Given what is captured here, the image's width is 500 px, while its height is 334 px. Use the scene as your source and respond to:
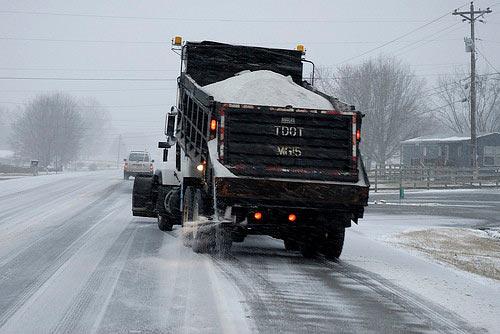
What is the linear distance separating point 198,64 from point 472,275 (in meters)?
6.33

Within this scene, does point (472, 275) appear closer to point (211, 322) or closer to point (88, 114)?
point (211, 322)

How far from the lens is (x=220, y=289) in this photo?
310 inches

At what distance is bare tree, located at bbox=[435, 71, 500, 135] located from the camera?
88.6 meters

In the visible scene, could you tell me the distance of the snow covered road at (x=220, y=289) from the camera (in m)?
6.37

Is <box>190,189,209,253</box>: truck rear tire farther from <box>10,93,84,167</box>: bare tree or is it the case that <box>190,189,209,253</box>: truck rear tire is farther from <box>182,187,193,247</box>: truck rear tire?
<box>10,93,84,167</box>: bare tree

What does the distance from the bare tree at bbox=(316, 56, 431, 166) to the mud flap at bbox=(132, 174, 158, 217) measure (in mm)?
48020

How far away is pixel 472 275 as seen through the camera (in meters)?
10.3

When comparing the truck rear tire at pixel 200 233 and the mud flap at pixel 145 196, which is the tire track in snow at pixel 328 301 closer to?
the truck rear tire at pixel 200 233

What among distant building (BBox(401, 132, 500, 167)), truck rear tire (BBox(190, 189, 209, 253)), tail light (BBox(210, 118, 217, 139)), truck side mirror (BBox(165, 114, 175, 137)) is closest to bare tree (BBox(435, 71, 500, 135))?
distant building (BBox(401, 132, 500, 167))

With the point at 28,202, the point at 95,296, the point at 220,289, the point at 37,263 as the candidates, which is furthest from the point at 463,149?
the point at 95,296

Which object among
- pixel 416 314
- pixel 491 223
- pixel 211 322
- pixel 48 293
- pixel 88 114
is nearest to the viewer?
pixel 211 322

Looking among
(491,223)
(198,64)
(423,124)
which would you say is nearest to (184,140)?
(198,64)

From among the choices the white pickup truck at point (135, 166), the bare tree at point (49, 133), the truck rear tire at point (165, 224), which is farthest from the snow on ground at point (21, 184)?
the bare tree at point (49, 133)

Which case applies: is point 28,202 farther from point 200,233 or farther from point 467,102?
point 467,102
